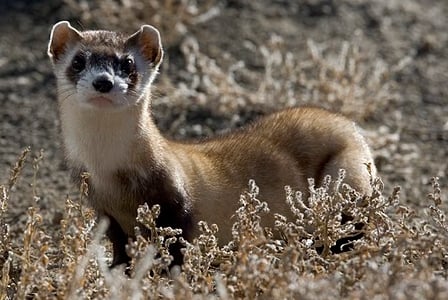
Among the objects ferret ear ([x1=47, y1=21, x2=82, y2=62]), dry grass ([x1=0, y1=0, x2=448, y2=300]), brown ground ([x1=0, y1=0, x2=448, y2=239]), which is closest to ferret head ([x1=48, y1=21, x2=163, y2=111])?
ferret ear ([x1=47, y1=21, x2=82, y2=62])

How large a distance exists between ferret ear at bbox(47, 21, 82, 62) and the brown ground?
0.94 metres

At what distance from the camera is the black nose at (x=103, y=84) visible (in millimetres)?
3977

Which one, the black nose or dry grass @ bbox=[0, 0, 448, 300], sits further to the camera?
the black nose

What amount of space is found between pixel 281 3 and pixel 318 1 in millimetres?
285

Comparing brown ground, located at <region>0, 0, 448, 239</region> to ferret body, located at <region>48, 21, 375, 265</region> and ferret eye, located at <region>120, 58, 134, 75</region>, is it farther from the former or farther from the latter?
ferret eye, located at <region>120, 58, 134, 75</region>

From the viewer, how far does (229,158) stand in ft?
14.9

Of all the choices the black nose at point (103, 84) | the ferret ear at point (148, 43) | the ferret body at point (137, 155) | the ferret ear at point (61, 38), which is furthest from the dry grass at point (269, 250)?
the ferret ear at point (148, 43)

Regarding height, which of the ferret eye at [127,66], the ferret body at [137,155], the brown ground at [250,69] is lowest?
the brown ground at [250,69]

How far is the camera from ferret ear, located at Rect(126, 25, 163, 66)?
4379mm

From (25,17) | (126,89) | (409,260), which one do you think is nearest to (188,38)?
(25,17)

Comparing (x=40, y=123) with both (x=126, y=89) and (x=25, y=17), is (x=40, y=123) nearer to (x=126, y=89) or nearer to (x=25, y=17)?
(x=25, y=17)

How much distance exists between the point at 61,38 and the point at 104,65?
33cm

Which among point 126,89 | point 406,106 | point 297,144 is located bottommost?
point 406,106

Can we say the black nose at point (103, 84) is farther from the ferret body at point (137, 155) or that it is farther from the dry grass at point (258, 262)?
the dry grass at point (258, 262)
